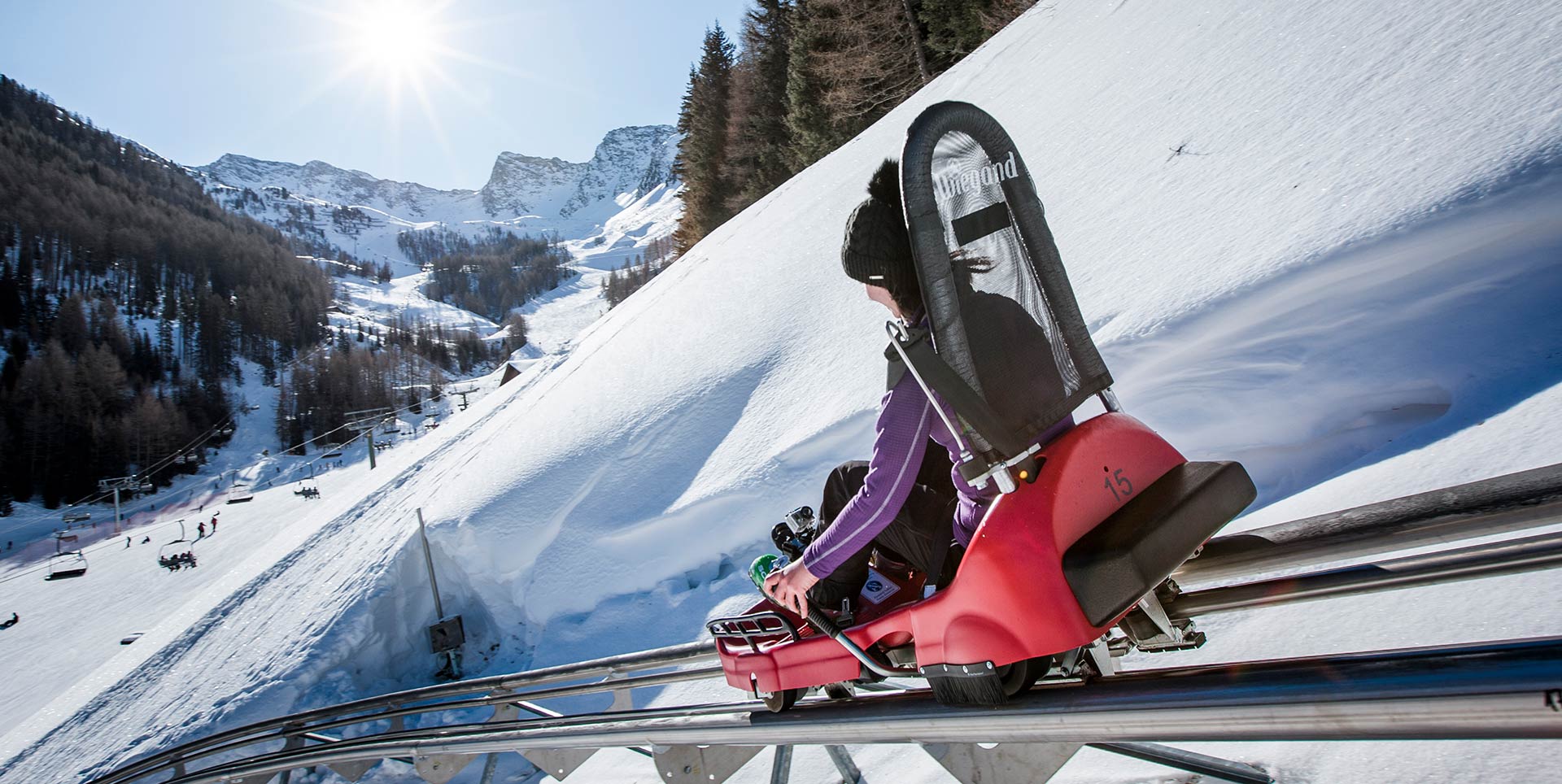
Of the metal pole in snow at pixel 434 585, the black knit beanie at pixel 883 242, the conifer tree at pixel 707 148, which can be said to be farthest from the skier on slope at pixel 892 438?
the conifer tree at pixel 707 148

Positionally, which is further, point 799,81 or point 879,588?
point 799,81

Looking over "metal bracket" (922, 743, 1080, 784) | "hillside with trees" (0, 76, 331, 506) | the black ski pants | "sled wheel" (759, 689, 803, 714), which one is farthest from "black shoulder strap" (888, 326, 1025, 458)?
"hillside with trees" (0, 76, 331, 506)

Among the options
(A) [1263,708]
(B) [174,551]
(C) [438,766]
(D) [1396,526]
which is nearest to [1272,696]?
(A) [1263,708]

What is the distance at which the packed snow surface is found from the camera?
2.88 meters

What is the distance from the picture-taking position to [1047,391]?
162 cm

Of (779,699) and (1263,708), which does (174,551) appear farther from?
(1263,708)

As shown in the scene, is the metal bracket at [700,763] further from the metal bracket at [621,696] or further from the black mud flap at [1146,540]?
the black mud flap at [1146,540]

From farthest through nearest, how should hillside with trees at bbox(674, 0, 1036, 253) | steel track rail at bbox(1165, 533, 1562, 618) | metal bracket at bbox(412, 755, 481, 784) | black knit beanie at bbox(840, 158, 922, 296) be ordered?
hillside with trees at bbox(674, 0, 1036, 253), metal bracket at bbox(412, 755, 481, 784), black knit beanie at bbox(840, 158, 922, 296), steel track rail at bbox(1165, 533, 1562, 618)

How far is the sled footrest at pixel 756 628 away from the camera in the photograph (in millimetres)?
2115

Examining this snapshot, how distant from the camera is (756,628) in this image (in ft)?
7.25

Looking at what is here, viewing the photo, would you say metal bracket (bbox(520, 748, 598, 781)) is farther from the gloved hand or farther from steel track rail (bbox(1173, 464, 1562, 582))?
steel track rail (bbox(1173, 464, 1562, 582))

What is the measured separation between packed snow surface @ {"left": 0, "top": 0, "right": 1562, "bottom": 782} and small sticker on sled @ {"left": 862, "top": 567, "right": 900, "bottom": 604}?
0.83m

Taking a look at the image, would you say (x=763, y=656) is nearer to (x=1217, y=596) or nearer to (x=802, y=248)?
(x=1217, y=596)

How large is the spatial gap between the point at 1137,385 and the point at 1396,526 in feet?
10.1
